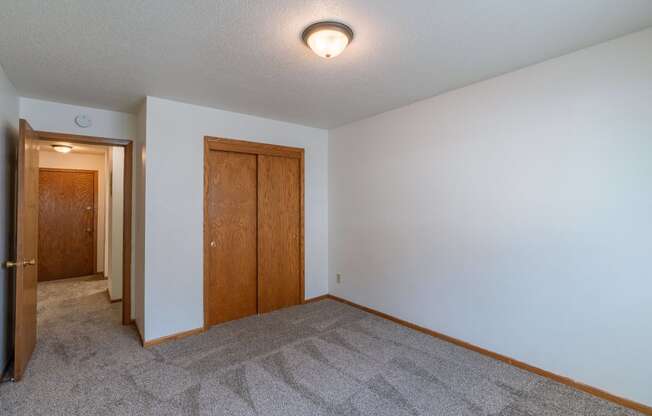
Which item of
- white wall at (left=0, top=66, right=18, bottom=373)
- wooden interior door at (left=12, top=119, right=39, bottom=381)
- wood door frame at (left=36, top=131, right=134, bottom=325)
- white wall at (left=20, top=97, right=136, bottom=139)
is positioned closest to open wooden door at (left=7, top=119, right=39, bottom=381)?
wooden interior door at (left=12, top=119, right=39, bottom=381)

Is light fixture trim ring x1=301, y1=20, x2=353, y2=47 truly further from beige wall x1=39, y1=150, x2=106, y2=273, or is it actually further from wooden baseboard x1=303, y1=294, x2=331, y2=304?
beige wall x1=39, y1=150, x2=106, y2=273

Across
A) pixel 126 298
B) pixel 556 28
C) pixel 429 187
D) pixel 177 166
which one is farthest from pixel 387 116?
pixel 126 298

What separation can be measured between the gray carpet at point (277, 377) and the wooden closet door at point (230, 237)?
29cm

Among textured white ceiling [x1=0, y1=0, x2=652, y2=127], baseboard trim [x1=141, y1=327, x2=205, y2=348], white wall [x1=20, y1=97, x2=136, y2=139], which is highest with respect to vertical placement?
textured white ceiling [x1=0, y1=0, x2=652, y2=127]

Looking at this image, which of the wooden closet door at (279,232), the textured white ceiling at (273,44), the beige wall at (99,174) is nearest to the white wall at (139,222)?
the textured white ceiling at (273,44)

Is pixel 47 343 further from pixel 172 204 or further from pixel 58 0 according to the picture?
pixel 58 0

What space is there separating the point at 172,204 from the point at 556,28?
3414mm

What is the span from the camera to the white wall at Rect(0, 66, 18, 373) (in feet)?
7.75

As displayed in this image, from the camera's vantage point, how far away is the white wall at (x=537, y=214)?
2.01 metres

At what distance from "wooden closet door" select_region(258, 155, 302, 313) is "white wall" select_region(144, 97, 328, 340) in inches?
25.4

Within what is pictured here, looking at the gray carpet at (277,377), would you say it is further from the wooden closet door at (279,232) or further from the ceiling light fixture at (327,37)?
the ceiling light fixture at (327,37)

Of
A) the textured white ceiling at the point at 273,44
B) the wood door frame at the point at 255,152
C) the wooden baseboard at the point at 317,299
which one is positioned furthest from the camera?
the wooden baseboard at the point at 317,299

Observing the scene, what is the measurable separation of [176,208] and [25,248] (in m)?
1.15

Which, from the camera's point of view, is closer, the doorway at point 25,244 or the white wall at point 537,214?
the white wall at point 537,214
